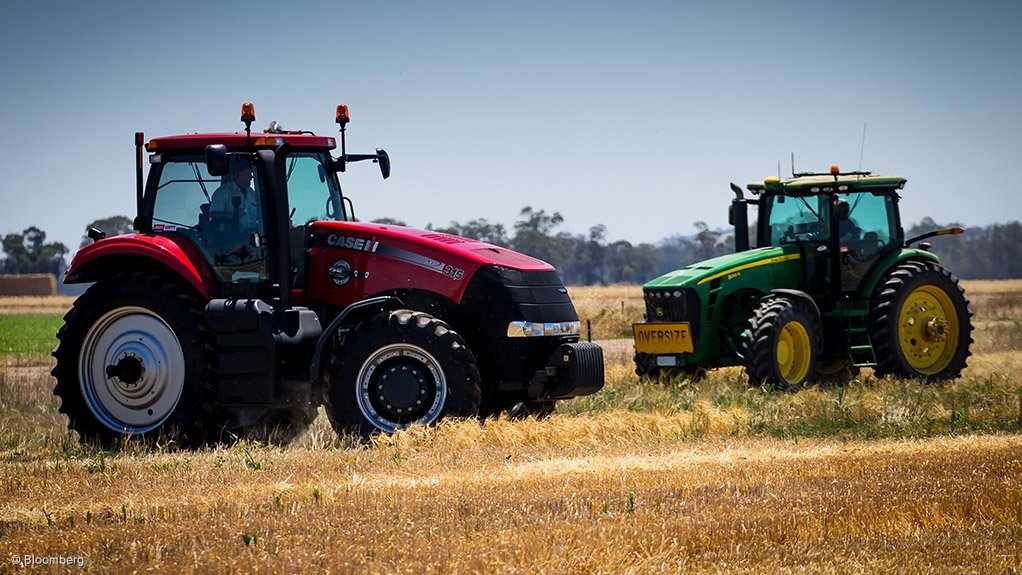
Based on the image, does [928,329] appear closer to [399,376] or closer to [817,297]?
[817,297]

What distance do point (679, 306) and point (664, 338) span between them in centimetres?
45

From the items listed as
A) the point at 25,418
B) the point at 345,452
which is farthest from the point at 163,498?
the point at 25,418

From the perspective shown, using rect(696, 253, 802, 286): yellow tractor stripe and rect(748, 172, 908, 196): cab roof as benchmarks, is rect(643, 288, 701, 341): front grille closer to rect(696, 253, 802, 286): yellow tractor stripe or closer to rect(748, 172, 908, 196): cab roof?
rect(696, 253, 802, 286): yellow tractor stripe

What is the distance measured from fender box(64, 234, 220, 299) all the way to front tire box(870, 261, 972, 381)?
879 cm

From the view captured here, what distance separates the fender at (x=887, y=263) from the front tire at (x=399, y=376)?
24.0 feet

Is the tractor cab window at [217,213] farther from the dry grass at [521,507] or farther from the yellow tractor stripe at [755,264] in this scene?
the yellow tractor stripe at [755,264]

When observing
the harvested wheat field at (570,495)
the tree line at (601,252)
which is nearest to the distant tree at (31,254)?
the tree line at (601,252)

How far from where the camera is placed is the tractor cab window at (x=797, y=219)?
16.2 m

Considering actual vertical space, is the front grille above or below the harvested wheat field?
above

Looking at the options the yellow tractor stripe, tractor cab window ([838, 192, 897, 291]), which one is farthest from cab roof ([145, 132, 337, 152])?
tractor cab window ([838, 192, 897, 291])

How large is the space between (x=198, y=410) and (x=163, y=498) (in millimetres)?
2973

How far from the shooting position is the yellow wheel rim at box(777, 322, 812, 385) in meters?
14.9

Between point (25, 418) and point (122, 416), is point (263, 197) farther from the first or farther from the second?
point (25, 418)

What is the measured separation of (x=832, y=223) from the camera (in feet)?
52.4
